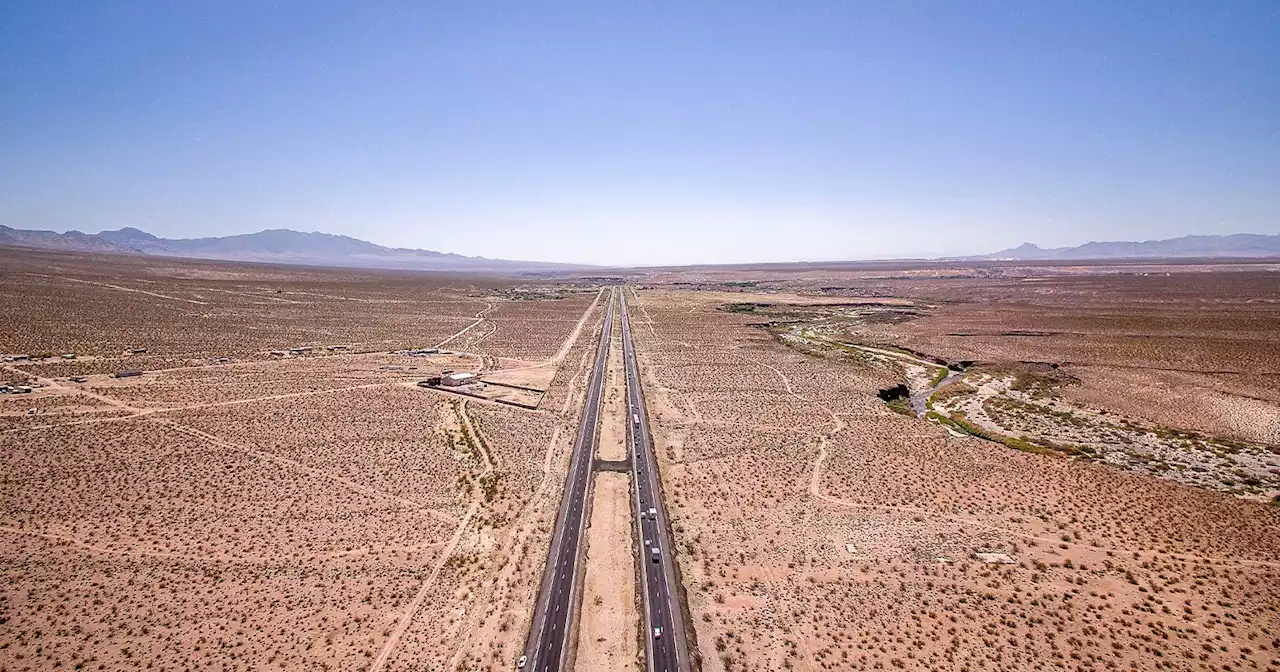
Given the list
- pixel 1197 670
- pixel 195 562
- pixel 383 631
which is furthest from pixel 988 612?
pixel 195 562

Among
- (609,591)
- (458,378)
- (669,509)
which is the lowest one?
(609,591)

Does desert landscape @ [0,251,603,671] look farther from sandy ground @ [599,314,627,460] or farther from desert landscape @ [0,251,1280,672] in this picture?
sandy ground @ [599,314,627,460]

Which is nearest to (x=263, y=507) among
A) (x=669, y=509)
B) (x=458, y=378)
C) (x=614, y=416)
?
(x=669, y=509)

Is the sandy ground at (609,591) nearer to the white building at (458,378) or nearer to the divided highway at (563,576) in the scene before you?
the divided highway at (563,576)

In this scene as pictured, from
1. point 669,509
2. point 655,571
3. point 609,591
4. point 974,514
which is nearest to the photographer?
point 609,591

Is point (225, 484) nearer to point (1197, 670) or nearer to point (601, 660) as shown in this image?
point (601, 660)

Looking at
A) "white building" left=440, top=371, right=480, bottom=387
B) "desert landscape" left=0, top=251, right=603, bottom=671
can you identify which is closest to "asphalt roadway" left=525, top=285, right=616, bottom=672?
"desert landscape" left=0, top=251, right=603, bottom=671

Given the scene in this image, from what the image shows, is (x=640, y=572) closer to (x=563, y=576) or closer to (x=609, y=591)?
(x=609, y=591)
